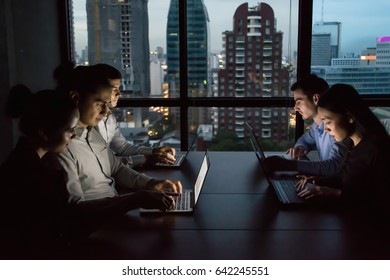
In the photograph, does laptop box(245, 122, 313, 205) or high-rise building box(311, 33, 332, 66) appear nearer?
laptop box(245, 122, 313, 205)

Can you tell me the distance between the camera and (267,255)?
137cm

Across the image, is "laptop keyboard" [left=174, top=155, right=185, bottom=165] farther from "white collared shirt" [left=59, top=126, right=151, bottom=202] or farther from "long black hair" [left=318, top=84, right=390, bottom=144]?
"long black hair" [left=318, top=84, right=390, bottom=144]

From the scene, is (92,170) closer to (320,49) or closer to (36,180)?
(36,180)

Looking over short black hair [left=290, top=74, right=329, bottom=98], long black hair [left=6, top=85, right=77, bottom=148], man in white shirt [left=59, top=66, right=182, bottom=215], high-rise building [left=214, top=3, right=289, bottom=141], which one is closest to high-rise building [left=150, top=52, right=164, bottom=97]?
high-rise building [left=214, top=3, right=289, bottom=141]

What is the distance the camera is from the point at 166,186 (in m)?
2.01

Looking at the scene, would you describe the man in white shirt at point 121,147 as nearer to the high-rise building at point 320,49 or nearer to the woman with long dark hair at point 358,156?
the woman with long dark hair at point 358,156

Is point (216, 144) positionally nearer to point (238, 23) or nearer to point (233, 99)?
point (233, 99)

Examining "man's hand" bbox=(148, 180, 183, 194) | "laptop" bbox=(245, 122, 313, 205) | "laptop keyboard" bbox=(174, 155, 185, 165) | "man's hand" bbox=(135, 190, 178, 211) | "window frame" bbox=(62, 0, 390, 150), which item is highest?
"window frame" bbox=(62, 0, 390, 150)

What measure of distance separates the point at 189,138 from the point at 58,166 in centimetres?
269

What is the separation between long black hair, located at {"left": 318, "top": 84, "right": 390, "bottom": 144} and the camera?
2.04 metres

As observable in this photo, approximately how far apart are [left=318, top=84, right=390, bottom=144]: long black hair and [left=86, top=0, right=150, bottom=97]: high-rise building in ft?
8.16

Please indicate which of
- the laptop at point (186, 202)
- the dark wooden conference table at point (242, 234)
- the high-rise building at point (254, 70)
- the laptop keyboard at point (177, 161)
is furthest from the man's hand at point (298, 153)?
the high-rise building at point (254, 70)

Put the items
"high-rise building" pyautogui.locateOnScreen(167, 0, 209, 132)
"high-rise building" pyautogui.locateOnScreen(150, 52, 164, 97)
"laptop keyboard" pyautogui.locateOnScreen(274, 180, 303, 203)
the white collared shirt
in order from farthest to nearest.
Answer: "high-rise building" pyautogui.locateOnScreen(150, 52, 164, 97) → "high-rise building" pyautogui.locateOnScreen(167, 0, 209, 132) → "laptop keyboard" pyautogui.locateOnScreen(274, 180, 303, 203) → the white collared shirt
